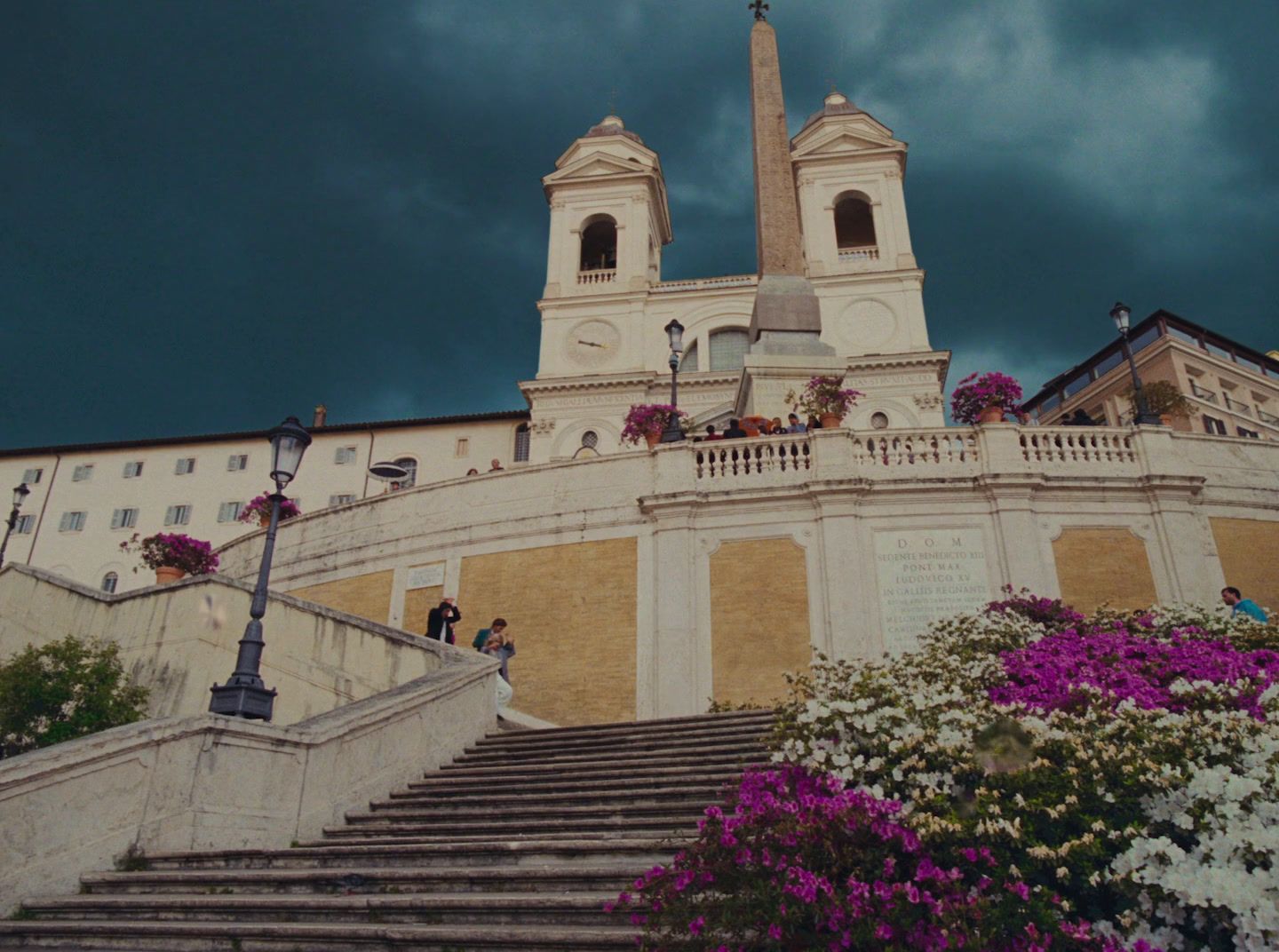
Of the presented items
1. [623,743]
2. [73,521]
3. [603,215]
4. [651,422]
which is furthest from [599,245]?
[623,743]

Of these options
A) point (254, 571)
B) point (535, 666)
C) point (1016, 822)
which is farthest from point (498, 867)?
point (254, 571)

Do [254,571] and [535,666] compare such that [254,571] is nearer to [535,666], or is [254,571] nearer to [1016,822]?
[535,666]

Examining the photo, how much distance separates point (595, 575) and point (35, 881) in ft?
34.8

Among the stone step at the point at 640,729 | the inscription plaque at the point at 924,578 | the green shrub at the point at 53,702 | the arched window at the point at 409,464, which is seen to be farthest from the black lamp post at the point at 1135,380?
the arched window at the point at 409,464

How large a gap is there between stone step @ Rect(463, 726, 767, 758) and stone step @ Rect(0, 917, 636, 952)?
4103mm

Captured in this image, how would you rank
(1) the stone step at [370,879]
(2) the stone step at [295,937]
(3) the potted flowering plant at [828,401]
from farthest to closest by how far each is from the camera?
(3) the potted flowering plant at [828,401] < (1) the stone step at [370,879] < (2) the stone step at [295,937]

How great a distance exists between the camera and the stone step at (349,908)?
5871 millimetres

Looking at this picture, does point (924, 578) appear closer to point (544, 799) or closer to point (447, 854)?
point (544, 799)

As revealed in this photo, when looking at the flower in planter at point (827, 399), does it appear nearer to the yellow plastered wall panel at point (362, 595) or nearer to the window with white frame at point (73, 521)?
the yellow plastered wall panel at point (362, 595)

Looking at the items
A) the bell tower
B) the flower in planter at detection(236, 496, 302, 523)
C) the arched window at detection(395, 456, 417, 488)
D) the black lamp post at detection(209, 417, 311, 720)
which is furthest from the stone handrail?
the black lamp post at detection(209, 417, 311, 720)

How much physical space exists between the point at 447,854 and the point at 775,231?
2292cm

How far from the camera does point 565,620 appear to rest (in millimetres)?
16734

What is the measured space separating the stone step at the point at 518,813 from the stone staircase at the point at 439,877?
0.01 meters

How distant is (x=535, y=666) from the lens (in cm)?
1638
